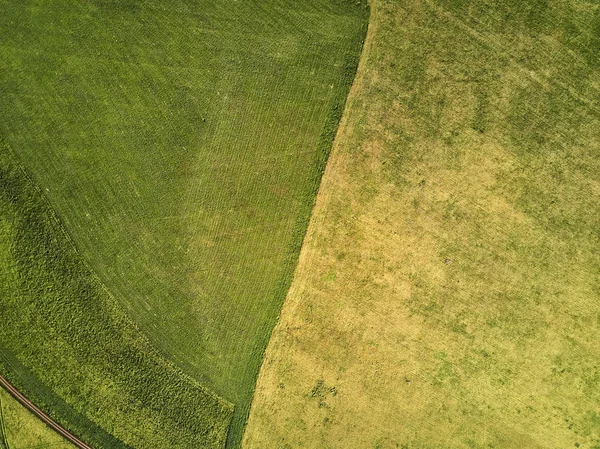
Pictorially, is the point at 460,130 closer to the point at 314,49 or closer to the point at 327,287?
the point at 314,49

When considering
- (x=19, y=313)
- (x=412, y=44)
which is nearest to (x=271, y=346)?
(x=19, y=313)

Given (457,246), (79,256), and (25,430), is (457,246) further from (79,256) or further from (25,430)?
(25,430)

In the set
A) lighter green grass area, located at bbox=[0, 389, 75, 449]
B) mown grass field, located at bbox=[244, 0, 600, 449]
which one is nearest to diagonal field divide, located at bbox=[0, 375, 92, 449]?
lighter green grass area, located at bbox=[0, 389, 75, 449]

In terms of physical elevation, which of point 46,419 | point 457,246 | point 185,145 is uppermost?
point 185,145

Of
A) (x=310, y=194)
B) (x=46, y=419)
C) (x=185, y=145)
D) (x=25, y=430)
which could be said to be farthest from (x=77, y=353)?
(x=310, y=194)

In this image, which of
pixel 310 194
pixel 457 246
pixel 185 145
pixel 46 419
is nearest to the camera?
pixel 457 246

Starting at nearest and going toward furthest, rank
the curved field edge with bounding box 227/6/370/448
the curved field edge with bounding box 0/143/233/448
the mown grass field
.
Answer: the mown grass field < the curved field edge with bounding box 227/6/370/448 < the curved field edge with bounding box 0/143/233/448

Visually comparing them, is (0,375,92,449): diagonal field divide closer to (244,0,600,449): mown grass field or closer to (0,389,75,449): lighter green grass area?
(0,389,75,449): lighter green grass area
